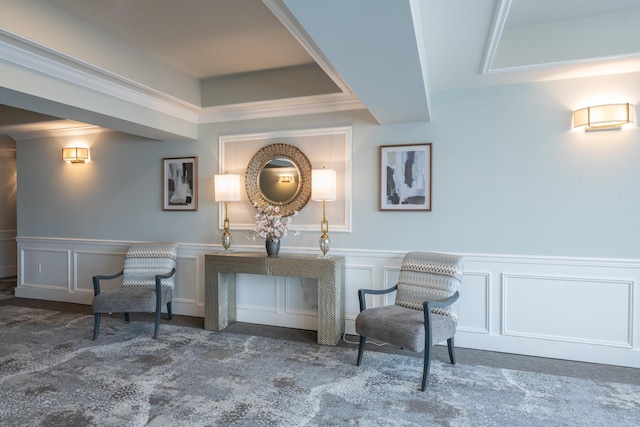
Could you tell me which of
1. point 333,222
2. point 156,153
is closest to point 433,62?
point 333,222

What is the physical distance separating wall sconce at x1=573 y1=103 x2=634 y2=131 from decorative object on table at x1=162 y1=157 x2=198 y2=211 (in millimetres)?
3851

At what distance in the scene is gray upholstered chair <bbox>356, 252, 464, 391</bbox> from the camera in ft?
8.82

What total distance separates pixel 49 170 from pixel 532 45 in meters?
5.99

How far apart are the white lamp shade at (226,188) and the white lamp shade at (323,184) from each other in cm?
92

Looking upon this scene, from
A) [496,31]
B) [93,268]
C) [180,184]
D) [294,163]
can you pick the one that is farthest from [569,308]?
[93,268]

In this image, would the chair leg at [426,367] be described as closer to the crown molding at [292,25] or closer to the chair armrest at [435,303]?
the chair armrest at [435,303]

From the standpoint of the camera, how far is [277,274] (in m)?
3.64

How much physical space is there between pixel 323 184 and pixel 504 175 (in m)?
1.63

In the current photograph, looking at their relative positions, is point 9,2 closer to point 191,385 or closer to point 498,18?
point 191,385

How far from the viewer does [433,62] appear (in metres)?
2.91

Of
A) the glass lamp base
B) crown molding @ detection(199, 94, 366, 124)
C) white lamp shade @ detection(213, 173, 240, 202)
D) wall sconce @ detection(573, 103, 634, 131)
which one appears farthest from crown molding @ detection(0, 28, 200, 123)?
wall sconce @ detection(573, 103, 634, 131)

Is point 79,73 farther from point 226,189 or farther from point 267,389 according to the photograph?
point 267,389

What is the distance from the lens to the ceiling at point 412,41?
2.16 metres

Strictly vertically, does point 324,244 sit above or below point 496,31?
below
